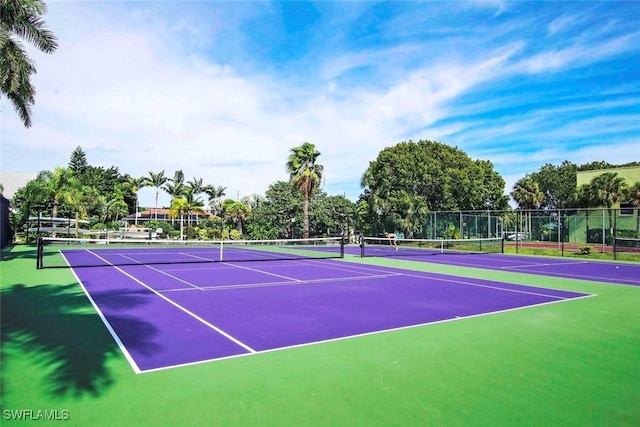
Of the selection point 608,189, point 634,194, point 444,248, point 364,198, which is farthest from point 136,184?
point 634,194

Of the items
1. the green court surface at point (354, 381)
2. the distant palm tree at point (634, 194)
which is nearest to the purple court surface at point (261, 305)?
the green court surface at point (354, 381)

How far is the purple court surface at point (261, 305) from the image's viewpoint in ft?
21.1

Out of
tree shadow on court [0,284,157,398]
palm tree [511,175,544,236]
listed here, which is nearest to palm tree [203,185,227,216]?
palm tree [511,175,544,236]

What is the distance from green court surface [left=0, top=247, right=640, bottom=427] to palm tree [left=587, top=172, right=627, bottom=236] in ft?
120

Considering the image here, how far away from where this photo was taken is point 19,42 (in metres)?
18.4

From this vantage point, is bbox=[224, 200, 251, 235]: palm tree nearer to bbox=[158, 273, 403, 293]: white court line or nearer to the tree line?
the tree line

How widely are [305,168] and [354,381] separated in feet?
116

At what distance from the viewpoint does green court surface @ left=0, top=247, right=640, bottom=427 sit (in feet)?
13.3

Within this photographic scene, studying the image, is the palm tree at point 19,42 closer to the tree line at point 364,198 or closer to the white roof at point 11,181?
the tree line at point 364,198

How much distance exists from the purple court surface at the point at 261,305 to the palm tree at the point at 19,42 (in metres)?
8.34

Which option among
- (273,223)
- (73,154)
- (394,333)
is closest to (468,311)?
(394,333)

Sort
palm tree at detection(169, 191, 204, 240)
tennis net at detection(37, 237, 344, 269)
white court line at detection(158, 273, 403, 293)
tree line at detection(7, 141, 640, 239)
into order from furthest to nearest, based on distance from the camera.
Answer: palm tree at detection(169, 191, 204, 240), tree line at detection(7, 141, 640, 239), tennis net at detection(37, 237, 344, 269), white court line at detection(158, 273, 403, 293)

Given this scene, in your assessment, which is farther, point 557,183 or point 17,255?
point 557,183

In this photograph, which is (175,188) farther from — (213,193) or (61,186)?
(61,186)
